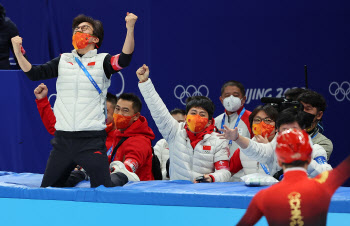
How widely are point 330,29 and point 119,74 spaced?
273 centimetres

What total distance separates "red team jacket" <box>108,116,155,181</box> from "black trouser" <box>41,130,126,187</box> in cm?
68

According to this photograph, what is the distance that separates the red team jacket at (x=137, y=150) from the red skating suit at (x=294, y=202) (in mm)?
2859

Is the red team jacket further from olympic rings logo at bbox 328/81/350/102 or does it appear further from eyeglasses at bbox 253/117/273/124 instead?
olympic rings logo at bbox 328/81/350/102

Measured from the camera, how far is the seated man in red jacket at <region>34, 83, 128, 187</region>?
5035 millimetres

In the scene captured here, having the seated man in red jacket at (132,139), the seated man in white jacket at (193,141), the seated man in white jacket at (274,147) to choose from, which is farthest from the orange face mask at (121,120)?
the seated man in white jacket at (274,147)

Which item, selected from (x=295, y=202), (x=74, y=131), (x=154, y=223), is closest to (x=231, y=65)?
(x=74, y=131)

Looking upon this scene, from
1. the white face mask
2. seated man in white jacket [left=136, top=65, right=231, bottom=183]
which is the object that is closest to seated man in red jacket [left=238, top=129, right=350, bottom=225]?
seated man in white jacket [left=136, top=65, right=231, bottom=183]

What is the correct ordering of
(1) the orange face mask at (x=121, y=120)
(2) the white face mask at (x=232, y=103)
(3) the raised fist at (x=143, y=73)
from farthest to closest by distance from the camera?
(2) the white face mask at (x=232, y=103) → (1) the orange face mask at (x=121, y=120) → (3) the raised fist at (x=143, y=73)

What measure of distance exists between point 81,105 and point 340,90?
160 inches

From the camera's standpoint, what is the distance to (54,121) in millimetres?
5547

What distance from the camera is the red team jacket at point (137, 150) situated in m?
5.55

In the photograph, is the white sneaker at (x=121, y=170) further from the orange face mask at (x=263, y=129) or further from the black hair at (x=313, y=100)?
the black hair at (x=313, y=100)

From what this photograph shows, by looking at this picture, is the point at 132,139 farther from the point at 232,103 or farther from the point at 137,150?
the point at 232,103

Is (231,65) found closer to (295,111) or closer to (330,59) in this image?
(330,59)
